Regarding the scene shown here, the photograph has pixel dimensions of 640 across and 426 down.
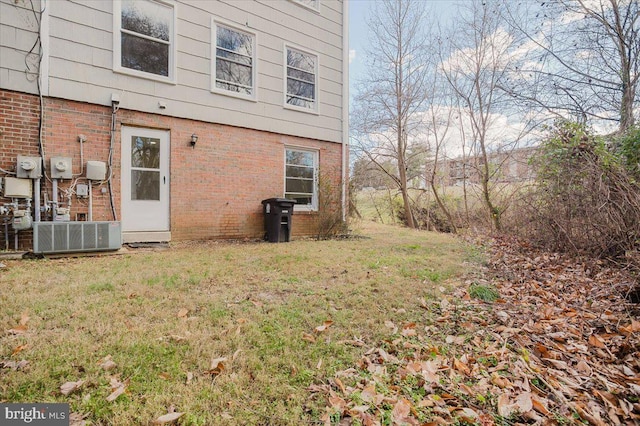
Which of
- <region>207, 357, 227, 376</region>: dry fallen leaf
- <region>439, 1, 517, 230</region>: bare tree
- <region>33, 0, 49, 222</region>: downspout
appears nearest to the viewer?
<region>207, 357, 227, 376</region>: dry fallen leaf

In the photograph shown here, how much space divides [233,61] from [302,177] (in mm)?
3139

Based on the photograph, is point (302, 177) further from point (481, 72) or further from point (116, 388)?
point (481, 72)

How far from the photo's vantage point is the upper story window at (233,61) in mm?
7215

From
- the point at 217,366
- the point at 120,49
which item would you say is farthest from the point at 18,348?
the point at 120,49

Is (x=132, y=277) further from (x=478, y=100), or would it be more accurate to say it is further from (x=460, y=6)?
(x=460, y=6)

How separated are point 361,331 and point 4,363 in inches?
92.5

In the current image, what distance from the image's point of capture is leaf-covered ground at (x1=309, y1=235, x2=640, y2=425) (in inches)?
74.2

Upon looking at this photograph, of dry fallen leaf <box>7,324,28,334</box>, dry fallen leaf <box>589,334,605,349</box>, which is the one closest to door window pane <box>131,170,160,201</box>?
dry fallen leaf <box>7,324,28,334</box>

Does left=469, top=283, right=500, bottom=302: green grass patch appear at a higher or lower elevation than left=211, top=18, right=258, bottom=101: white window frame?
lower

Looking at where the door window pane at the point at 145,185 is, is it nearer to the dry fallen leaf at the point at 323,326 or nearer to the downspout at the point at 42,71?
the downspout at the point at 42,71

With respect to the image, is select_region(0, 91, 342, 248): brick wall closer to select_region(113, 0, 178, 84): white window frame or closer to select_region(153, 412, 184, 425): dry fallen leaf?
select_region(113, 0, 178, 84): white window frame

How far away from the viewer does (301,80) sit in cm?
855

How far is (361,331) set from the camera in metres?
2.74

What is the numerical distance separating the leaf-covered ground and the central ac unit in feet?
15.6
